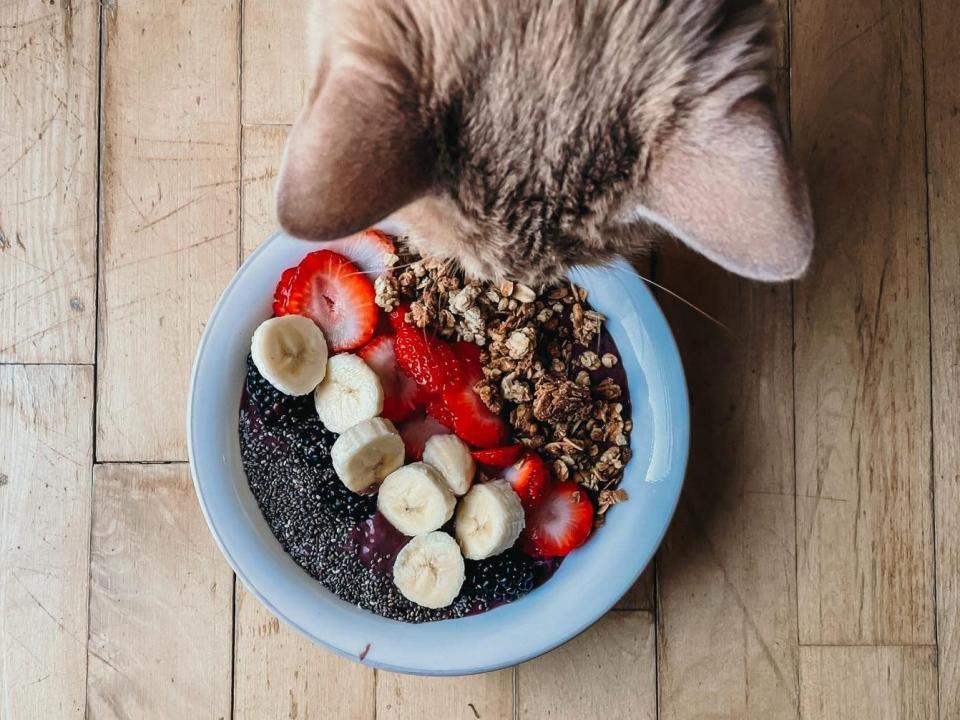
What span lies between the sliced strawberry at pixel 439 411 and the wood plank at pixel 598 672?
15.6 inches

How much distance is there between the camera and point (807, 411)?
1.24 metres

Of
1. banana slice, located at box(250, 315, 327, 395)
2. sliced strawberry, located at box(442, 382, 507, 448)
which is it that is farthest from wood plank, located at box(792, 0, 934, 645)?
banana slice, located at box(250, 315, 327, 395)

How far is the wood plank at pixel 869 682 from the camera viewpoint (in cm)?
124

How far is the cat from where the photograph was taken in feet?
2.12

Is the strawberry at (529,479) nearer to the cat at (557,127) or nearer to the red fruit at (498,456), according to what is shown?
the red fruit at (498,456)

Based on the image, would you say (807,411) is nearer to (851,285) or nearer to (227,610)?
(851,285)

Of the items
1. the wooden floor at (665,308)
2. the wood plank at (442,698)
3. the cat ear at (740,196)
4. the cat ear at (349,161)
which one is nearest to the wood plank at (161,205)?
the wooden floor at (665,308)

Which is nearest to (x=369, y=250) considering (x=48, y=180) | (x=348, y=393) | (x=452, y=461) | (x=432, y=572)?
(x=348, y=393)

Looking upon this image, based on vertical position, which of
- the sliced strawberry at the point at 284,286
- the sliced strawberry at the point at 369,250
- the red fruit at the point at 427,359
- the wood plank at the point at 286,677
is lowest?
the wood plank at the point at 286,677

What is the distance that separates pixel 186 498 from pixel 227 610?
0.17 meters

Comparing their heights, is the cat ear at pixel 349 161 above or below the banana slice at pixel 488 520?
above

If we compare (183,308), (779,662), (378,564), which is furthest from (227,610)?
(779,662)

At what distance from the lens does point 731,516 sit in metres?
1.23

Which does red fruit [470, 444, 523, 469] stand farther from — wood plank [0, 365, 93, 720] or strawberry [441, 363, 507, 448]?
wood plank [0, 365, 93, 720]
